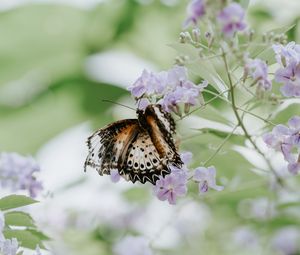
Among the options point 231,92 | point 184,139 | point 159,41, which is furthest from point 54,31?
point 231,92

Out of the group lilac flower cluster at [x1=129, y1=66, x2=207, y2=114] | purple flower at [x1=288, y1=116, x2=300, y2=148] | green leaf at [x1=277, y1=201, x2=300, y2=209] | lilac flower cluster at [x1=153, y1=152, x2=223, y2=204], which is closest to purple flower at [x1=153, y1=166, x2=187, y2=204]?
lilac flower cluster at [x1=153, y1=152, x2=223, y2=204]

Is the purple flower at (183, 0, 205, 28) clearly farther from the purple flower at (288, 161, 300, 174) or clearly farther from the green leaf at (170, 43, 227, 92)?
the purple flower at (288, 161, 300, 174)

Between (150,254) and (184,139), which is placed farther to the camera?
(150,254)

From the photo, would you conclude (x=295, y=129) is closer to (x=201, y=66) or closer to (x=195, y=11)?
(x=201, y=66)

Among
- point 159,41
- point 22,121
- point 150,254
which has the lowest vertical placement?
point 150,254

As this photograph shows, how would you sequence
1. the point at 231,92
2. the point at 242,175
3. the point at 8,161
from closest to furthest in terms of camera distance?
1. the point at 231,92
2. the point at 8,161
3. the point at 242,175

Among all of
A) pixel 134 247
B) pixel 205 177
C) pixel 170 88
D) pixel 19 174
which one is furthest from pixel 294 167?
pixel 134 247

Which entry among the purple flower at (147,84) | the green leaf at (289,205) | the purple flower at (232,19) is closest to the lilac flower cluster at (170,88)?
the purple flower at (147,84)

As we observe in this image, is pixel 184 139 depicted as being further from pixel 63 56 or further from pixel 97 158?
pixel 63 56
